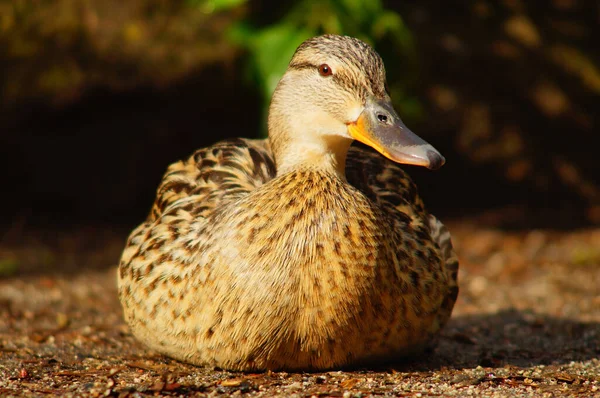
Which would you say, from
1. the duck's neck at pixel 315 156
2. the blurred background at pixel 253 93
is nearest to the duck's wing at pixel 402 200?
the duck's neck at pixel 315 156

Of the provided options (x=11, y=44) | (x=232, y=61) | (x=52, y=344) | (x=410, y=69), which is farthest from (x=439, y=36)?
(x=52, y=344)

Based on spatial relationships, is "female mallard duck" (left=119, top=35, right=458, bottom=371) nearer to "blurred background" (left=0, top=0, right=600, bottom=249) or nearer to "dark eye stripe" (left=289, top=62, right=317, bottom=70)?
"dark eye stripe" (left=289, top=62, right=317, bottom=70)

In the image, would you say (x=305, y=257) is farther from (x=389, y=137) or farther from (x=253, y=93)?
(x=253, y=93)

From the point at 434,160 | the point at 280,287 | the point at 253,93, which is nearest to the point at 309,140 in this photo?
the point at 434,160

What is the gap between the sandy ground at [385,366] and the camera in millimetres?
4000

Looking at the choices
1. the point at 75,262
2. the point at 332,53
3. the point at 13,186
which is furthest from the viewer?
the point at 13,186

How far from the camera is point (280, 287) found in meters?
3.95

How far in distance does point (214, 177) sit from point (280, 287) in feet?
3.97

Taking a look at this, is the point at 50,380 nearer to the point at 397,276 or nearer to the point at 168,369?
the point at 168,369

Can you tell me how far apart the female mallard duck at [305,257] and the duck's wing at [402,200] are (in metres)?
0.03

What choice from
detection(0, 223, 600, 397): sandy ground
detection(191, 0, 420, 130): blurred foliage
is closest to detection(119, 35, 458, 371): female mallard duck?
detection(0, 223, 600, 397): sandy ground

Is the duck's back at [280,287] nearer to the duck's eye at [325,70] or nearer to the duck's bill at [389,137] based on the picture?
the duck's bill at [389,137]

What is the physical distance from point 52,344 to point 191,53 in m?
4.02

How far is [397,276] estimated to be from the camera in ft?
13.9
